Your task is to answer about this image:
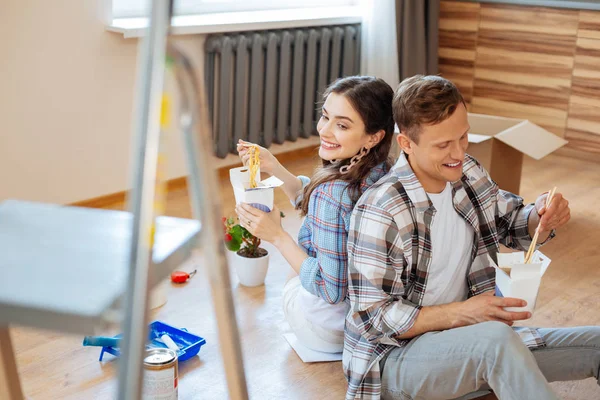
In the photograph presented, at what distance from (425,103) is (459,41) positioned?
3302 mm

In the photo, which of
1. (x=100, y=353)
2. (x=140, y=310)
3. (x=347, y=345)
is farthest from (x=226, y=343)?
(x=100, y=353)

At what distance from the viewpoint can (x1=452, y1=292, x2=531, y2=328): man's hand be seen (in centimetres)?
181

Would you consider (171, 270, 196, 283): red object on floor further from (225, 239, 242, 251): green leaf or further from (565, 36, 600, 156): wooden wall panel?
(565, 36, 600, 156): wooden wall panel

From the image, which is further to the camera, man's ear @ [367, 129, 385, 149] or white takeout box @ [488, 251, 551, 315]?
man's ear @ [367, 129, 385, 149]

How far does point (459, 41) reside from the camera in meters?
4.99

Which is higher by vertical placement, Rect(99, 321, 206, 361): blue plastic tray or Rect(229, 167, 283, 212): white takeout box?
Rect(229, 167, 283, 212): white takeout box

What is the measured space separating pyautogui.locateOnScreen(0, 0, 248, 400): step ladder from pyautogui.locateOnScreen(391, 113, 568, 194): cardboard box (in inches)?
96.2

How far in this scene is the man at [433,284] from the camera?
1800 mm

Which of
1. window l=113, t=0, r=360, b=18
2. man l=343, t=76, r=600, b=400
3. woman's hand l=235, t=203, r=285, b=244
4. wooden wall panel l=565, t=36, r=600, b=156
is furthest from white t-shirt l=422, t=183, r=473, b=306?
wooden wall panel l=565, t=36, r=600, b=156

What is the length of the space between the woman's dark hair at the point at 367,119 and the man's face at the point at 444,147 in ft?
0.67

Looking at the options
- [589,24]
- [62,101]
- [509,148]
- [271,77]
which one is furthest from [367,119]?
[589,24]

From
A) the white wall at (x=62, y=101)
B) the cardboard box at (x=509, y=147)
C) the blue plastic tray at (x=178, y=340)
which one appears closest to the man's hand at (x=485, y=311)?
the blue plastic tray at (x=178, y=340)

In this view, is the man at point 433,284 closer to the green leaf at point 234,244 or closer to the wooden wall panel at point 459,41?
the green leaf at point 234,244

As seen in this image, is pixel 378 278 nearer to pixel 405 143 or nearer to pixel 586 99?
pixel 405 143
